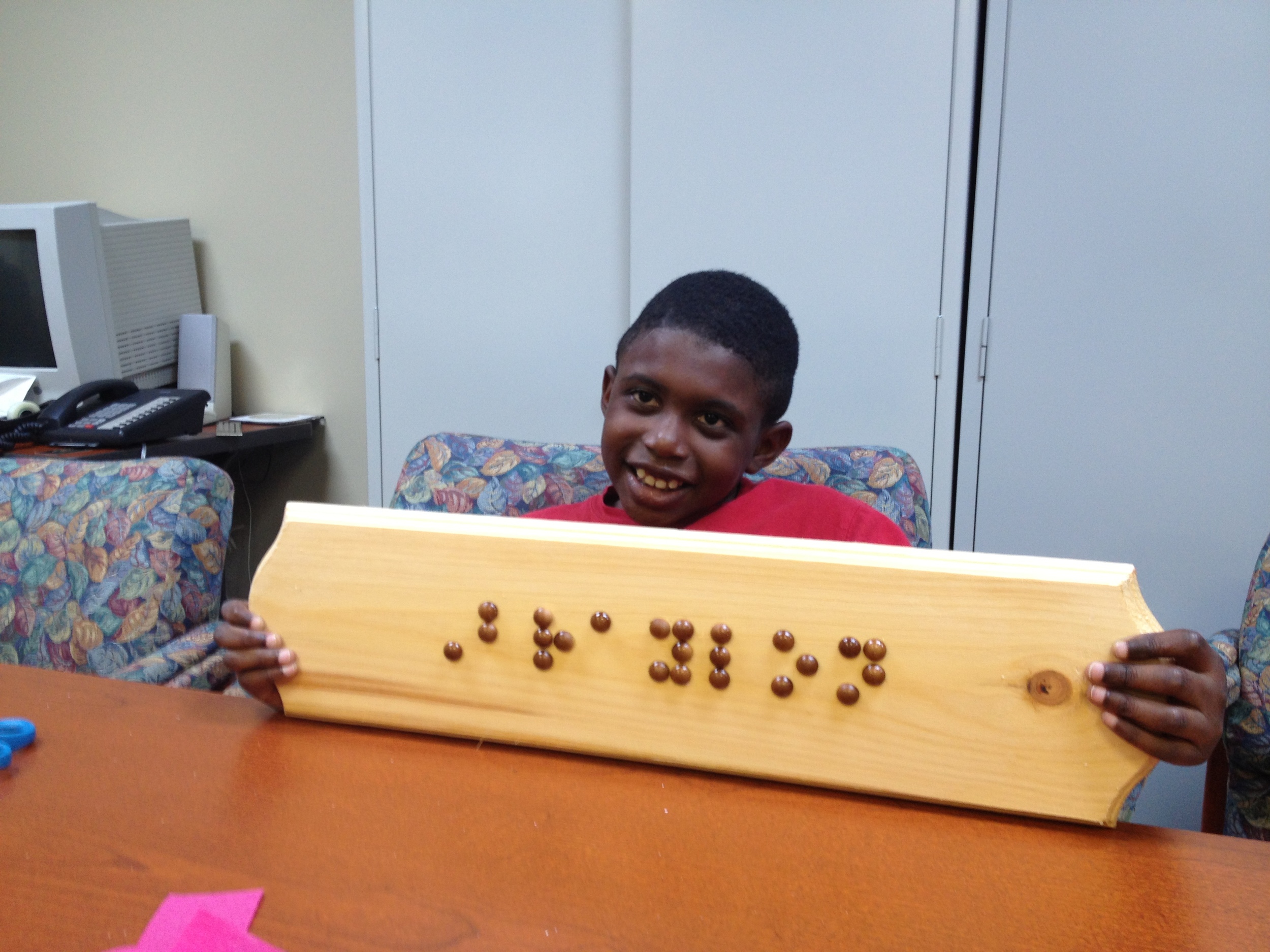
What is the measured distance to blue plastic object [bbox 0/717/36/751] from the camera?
0.63m

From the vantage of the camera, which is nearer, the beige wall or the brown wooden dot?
the brown wooden dot

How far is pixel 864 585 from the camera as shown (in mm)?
535

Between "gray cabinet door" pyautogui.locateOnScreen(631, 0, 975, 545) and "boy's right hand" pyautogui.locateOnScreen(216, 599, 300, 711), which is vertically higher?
"gray cabinet door" pyautogui.locateOnScreen(631, 0, 975, 545)

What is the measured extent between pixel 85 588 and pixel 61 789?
63 cm

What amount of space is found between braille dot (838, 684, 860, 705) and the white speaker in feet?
7.93

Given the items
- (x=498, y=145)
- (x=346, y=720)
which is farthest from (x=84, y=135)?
(x=346, y=720)

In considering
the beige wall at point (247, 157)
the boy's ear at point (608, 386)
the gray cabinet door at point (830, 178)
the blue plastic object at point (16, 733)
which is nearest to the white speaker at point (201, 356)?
the beige wall at point (247, 157)

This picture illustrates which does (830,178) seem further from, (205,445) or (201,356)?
(201,356)

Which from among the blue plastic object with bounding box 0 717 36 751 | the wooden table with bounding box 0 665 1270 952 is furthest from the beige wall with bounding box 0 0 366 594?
the wooden table with bounding box 0 665 1270 952

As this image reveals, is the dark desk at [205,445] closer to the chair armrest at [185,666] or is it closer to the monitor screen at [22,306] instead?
the monitor screen at [22,306]

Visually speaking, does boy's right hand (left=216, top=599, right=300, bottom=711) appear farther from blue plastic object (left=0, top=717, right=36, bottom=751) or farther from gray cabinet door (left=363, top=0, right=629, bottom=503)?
gray cabinet door (left=363, top=0, right=629, bottom=503)

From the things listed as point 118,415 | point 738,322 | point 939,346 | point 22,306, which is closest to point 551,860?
point 738,322

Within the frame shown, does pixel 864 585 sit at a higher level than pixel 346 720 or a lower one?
higher

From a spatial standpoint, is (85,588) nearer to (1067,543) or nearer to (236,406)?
(1067,543)
